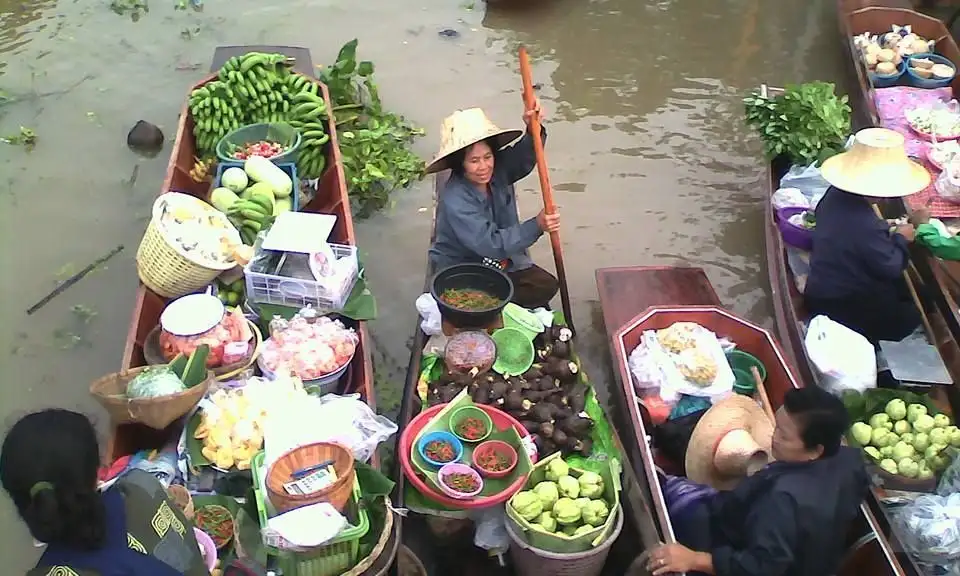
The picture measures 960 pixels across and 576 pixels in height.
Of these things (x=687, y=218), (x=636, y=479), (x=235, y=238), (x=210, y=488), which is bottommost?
(x=687, y=218)

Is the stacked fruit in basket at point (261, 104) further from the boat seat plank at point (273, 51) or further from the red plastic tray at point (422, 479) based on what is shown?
the red plastic tray at point (422, 479)

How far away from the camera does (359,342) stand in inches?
166

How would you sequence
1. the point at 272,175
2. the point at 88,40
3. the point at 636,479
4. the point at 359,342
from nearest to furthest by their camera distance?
the point at 636,479 → the point at 359,342 → the point at 272,175 → the point at 88,40

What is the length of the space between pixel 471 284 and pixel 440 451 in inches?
46.9

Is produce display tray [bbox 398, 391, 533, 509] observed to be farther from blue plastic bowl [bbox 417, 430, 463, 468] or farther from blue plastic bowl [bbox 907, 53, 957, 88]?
blue plastic bowl [bbox 907, 53, 957, 88]

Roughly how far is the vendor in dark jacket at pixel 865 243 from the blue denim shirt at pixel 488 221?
167 cm

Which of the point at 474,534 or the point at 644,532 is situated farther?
the point at 474,534

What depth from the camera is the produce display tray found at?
349cm

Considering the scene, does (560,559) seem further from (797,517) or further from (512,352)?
(512,352)

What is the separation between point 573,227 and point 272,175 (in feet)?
8.06

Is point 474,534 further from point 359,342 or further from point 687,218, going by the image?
point 687,218

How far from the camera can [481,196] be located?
4539mm

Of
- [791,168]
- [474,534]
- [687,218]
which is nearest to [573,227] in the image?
[687,218]

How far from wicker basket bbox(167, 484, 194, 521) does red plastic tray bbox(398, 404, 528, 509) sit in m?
0.88
